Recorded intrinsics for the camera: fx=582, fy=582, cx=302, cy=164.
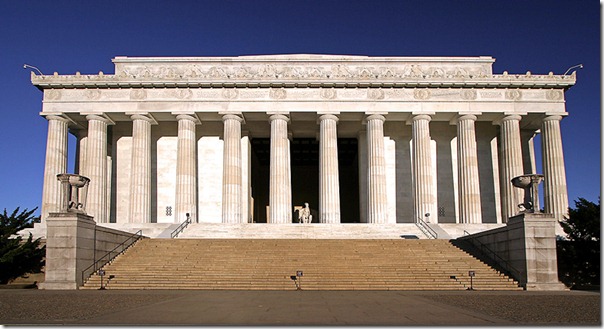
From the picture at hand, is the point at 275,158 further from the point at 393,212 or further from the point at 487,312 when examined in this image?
the point at 487,312

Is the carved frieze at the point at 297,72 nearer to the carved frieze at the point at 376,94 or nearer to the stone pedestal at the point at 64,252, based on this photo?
the carved frieze at the point at 376,94

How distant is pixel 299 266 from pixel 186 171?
865 inches

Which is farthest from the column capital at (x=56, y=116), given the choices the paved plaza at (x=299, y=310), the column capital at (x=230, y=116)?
the paved plaza at (x=299, y=310)

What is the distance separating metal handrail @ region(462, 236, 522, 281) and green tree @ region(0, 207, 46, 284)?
2279 cm

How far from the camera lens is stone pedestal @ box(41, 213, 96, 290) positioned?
2561 cm

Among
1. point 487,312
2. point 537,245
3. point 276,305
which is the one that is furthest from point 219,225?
point 487,312

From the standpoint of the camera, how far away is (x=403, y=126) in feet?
174

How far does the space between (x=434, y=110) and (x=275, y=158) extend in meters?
13.7

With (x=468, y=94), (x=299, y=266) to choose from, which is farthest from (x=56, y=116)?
(x=468, y=94)

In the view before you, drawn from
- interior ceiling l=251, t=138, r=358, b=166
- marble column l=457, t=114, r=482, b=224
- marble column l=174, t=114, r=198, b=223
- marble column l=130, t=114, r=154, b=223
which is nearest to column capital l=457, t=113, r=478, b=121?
marble column l=457, t=114, r=482, b=224

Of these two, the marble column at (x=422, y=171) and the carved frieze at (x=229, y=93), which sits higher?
the carved frieze at (x=229, y=93)

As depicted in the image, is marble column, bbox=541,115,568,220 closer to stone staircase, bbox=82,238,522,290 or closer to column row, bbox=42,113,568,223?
column row, bbox=42,113,568,223

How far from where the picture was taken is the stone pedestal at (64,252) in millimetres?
25606

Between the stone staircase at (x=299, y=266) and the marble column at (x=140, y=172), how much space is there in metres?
13.1
